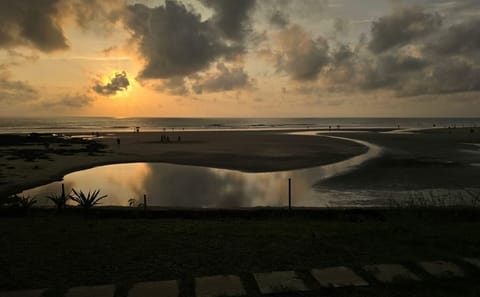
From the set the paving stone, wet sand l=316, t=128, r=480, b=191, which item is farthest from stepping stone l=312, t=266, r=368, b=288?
wet sand l=316, t=128, r=480, b=191

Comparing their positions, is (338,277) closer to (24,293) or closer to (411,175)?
(24,293)

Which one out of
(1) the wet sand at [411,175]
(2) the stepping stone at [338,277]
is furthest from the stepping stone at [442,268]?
(1) the wet sand at [411,175]

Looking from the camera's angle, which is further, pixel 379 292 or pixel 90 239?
pixel 90 239

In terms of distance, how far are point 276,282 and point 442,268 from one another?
2399 mm

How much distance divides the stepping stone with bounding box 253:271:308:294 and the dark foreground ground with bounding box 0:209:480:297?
12cm

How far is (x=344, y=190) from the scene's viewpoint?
1597 centimetres

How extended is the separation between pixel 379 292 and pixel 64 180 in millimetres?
19275

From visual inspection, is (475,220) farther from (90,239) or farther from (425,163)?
(425,163)

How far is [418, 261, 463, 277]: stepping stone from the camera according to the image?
463cm

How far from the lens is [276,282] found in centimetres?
446

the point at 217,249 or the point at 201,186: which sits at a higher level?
the point at 201,186

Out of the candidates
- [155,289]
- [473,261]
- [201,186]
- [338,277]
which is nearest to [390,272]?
[338,277]

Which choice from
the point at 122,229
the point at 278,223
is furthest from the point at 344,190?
the point at 122,229

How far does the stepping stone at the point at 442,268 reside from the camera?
4629mm
